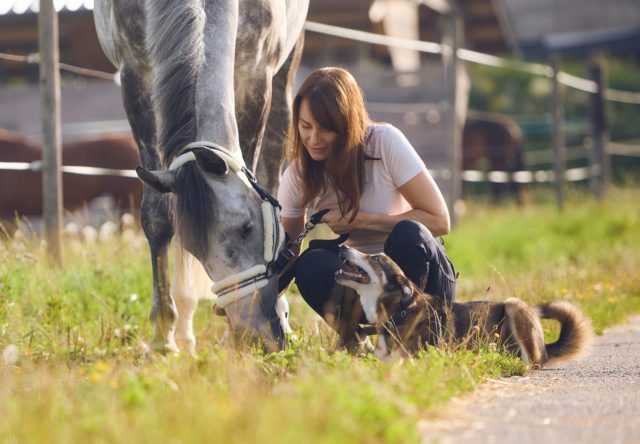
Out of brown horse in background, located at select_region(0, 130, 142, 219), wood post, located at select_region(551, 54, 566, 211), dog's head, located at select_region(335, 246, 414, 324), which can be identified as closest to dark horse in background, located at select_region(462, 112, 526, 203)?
wood post, located at select_region(551, 54, 566, 211)

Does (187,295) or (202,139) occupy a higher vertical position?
(202,139)

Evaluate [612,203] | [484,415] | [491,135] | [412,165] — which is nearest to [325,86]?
[412,165]

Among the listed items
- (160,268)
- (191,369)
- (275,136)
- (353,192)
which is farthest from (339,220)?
(275,136)

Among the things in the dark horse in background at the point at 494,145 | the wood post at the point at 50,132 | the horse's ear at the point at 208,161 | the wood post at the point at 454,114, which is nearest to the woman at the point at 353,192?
the horse's ear at the point at 208,161

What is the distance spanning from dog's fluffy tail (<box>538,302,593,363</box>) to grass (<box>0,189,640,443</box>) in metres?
0.32

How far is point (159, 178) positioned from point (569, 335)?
1.98 m

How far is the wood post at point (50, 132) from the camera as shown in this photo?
6688 millimetres

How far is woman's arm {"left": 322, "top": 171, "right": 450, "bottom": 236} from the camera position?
4.82 metres

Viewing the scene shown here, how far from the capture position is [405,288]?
444 centimetres

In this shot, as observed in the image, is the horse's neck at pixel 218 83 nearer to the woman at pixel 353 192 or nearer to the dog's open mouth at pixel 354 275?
the woman at pixel 353 192

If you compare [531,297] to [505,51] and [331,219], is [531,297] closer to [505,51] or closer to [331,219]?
[331,219]

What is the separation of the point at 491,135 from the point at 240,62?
1296 centimetres

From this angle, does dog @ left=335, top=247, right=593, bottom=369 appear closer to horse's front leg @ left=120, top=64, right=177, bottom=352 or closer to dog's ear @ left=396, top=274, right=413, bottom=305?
dog's ear @ left=396, top=274, right=413, bottom=305

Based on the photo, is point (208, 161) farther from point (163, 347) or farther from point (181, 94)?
point (163, 347)
